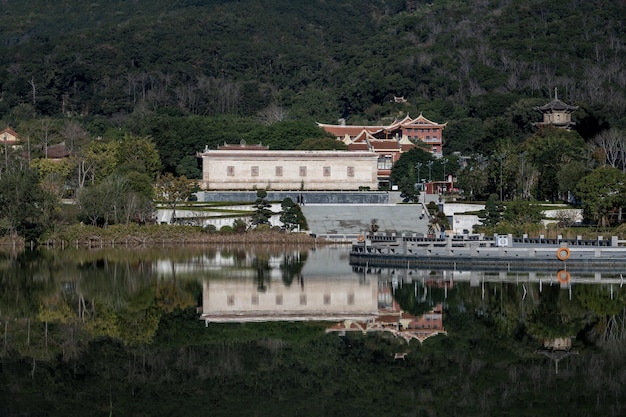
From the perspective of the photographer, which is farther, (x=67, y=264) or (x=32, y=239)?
(x=32, y=239)

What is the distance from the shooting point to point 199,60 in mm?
112312

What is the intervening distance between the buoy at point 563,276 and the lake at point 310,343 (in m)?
0.19

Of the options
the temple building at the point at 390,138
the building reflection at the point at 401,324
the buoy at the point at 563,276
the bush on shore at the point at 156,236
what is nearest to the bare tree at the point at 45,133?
the temple building at the point at 390,138

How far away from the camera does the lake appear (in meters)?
15.8

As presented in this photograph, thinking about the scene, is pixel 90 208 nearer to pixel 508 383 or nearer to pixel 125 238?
pixel 125 238

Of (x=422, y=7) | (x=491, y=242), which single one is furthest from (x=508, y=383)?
(x=422, y=7)

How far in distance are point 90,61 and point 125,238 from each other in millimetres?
63489

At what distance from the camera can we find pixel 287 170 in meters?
65.6

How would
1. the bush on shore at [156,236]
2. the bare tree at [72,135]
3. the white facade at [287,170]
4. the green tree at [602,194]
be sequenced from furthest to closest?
the bare tree at [72,135], the white facade at [287,170], the bush on shore at [156,236], the green tree at [602,194]

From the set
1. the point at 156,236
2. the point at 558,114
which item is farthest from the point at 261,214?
the point at 558,114

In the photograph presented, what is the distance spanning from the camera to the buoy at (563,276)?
30122mm

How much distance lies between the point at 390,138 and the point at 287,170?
17.5 m

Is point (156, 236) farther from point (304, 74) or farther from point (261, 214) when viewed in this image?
point (304, 74)

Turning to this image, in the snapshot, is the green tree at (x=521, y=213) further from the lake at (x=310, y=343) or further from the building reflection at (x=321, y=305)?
the building reflection at (x=321, y=305)
